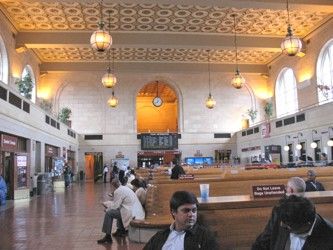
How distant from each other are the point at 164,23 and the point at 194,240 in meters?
16.2

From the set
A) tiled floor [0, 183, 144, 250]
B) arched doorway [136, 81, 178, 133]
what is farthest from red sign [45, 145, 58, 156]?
arched doorway [136, 81, 178, 133]

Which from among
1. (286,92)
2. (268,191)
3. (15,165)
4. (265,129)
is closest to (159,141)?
(265,129)

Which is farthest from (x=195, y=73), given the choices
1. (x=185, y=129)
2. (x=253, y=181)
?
(x=253, y=181)

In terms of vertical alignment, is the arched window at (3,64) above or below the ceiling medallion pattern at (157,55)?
below

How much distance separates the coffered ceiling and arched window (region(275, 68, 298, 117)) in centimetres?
360

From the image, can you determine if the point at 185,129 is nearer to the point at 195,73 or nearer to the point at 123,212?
the point at 195,73

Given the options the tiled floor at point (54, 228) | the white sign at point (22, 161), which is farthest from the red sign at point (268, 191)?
the white sign at point (22, 161)

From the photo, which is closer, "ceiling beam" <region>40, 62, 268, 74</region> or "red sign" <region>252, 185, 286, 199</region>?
"red sign" <region>252, 185, 286, 199</region>

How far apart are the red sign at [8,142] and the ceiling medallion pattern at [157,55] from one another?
930 centimetres

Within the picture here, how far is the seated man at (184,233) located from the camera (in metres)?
1.96

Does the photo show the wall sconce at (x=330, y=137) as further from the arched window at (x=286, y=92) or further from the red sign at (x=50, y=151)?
the red sign at (x=50, y=151)

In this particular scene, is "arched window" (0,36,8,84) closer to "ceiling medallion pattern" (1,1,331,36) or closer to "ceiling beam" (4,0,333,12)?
"ceiling medallion pattern" (1,1,331,36)

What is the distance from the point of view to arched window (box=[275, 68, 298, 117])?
22.0 m

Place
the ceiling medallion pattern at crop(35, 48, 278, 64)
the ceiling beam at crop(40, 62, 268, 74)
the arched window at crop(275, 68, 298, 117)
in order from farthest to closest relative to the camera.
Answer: the ceiling beam at crop(40, 62, 268, 74) → the arched window at crop(275, 68, 298, 117) → the ceiling medallion pattern at crop(35, 48, 278, 64)
